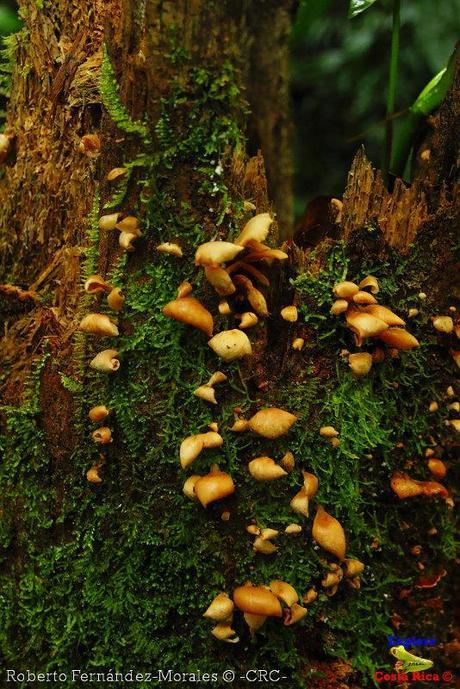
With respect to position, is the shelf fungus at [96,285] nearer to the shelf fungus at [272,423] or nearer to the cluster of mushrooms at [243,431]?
the cluster of mushrooms at [243,431]

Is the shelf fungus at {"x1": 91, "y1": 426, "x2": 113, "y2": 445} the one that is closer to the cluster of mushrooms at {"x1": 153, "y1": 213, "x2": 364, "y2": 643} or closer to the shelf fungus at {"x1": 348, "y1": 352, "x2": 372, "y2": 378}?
the cluster of mushrooms at {"x1": 153, "y1": 213, "x2": 364, "y2": 643}

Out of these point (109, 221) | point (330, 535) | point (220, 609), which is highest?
point (109, 221)

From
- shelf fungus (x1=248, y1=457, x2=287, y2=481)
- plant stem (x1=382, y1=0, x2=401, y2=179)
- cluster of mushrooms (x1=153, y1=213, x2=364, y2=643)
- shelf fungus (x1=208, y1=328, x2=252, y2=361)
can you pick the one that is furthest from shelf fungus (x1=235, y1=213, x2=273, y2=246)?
plant stem (x1=382, y1=0, x2=401, y2=179)

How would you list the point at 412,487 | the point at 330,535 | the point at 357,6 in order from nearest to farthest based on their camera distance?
1. the point at 330,535
2. the point at 412,487
3. the point at 357,6

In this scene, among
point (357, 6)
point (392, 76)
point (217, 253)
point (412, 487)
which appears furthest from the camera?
point (392, 76)

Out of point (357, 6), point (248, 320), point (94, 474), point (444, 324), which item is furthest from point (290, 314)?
point (357, 6)

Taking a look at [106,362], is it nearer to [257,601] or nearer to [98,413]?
[98,413]

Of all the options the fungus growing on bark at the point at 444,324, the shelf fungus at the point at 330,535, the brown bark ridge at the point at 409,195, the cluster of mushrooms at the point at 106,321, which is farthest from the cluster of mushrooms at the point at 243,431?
the fungus growing on bark at the point at 444,324
